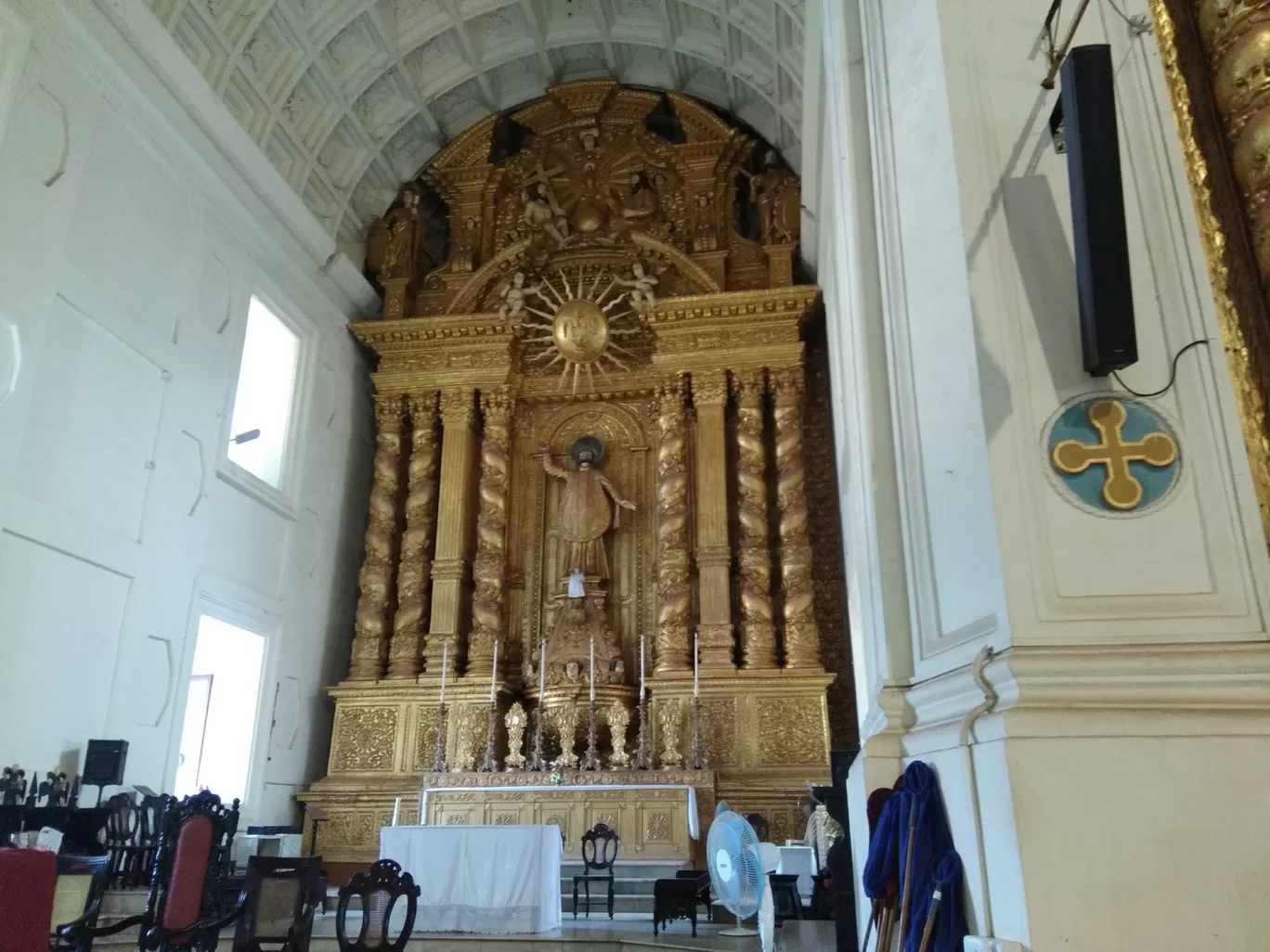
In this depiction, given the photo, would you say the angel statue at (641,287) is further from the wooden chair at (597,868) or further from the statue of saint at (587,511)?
the wooden chair at (597,868)

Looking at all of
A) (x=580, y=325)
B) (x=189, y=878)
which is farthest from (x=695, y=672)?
(x=189, y=878)

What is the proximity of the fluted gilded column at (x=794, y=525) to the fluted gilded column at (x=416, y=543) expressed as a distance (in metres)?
4.09

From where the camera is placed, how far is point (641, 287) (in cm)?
1124

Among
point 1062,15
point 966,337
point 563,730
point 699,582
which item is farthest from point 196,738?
point 1062,15

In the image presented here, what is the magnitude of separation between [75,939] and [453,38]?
10413 mm

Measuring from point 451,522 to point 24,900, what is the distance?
24.1 feet

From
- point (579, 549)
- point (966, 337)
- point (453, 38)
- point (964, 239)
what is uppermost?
point (453, 38)

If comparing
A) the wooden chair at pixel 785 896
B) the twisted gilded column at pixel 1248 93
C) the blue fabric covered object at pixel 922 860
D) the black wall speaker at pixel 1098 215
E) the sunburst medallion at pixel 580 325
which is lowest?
the wooden chair at pixel 785 896

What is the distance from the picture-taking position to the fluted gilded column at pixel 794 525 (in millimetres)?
9820

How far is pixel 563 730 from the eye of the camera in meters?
9.55

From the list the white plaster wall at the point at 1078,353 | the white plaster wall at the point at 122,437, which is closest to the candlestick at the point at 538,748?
the white plaster wall at the point at 122,437

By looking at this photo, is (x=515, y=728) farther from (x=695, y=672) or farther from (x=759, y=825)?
(x=759, y=825)

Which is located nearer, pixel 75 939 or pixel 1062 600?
pixel 1062 600

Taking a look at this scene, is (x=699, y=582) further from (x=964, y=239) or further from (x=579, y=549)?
(x=964, y=239)
